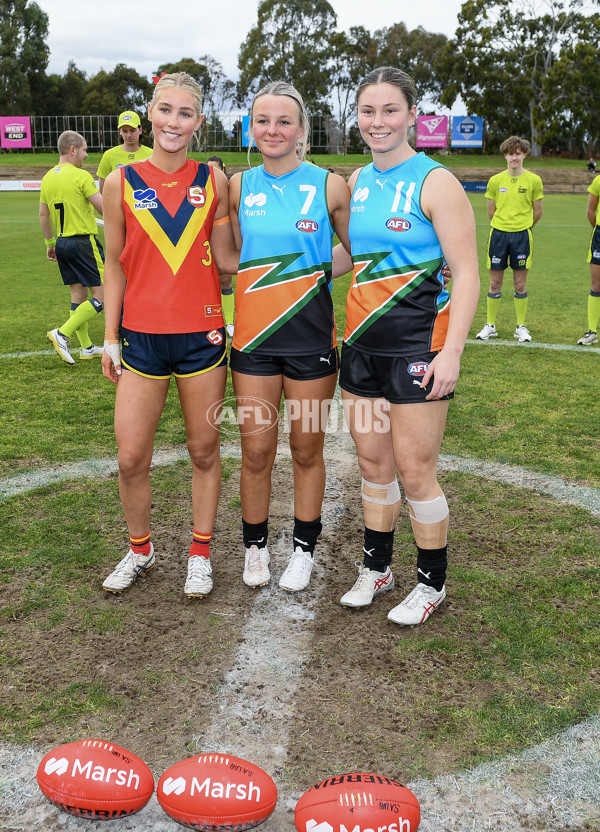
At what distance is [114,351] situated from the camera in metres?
3.51

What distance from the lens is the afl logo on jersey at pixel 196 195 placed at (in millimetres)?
3344

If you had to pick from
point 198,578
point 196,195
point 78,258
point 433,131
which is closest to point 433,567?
point 198,578

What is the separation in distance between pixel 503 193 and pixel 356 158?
154 feet

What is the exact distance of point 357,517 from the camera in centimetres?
457

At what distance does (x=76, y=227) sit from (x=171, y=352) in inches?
225

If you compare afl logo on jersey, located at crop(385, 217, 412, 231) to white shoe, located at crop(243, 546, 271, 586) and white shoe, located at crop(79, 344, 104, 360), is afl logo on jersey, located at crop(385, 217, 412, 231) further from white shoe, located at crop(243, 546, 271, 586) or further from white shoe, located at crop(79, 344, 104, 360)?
white shoe, located at crop(79, 344, 104, 360)

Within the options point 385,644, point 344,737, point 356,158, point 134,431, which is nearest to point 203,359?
point 134,431

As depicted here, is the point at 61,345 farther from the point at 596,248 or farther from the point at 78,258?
the point at 596,248

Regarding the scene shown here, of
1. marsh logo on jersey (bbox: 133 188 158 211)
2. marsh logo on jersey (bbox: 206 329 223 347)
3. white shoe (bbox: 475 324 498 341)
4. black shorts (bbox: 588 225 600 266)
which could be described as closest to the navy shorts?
marsh logo on jersey (bbox: 206 329 223 347)

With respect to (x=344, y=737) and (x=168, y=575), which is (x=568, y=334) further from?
(x=344, y=737)

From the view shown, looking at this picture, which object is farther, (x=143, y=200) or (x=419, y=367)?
(x=143, y=200)

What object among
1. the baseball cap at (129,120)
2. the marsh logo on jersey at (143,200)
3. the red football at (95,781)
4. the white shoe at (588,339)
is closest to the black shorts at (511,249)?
the white shoe at (588,339)

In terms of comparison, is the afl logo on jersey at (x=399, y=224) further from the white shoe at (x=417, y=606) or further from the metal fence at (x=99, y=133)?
the metal fence at (x=99, y=133)

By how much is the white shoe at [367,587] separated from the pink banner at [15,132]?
5763 centimetres
